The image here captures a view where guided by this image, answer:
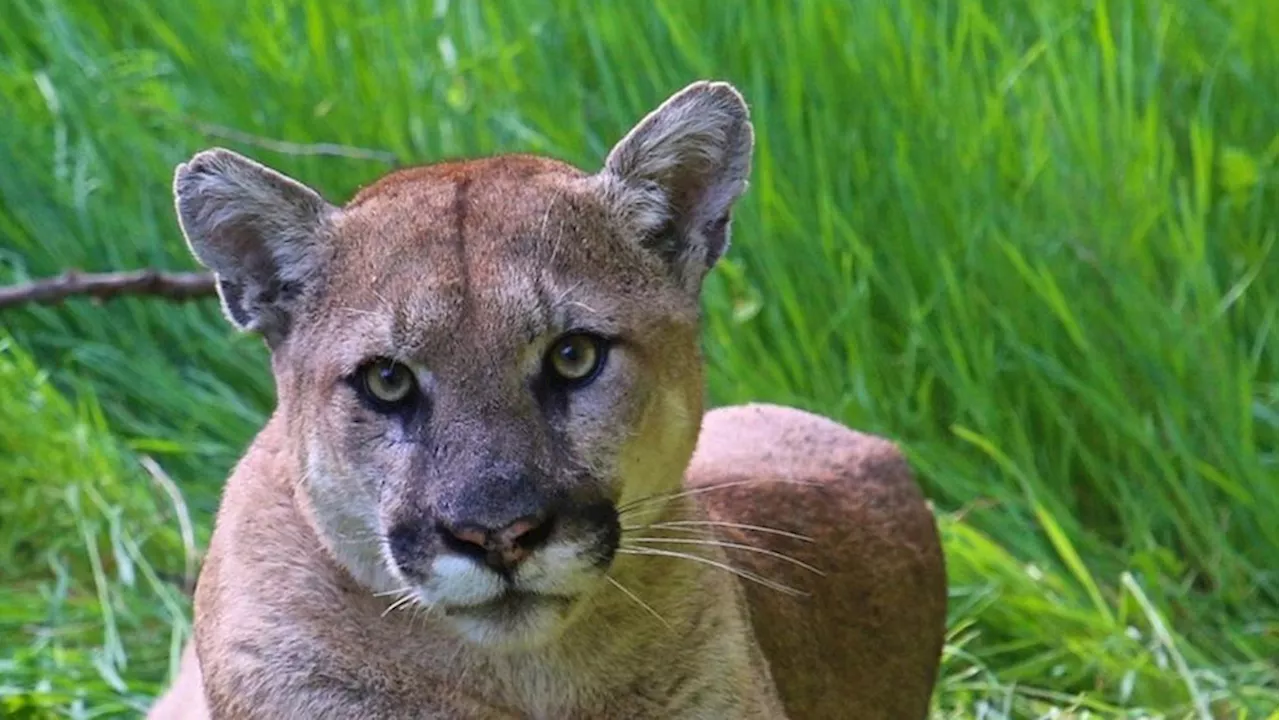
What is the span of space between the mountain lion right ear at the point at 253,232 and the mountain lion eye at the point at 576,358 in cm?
47

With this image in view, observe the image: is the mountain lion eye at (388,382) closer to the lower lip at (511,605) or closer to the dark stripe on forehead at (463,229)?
the dark stripe on forehead at (463,229)

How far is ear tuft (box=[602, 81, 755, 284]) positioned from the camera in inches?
131

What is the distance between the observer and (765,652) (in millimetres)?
3729

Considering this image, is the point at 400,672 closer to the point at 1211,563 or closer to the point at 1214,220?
the point at 1211,563

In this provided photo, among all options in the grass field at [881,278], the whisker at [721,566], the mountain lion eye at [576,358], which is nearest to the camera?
the mountain lion eye at [576,358]

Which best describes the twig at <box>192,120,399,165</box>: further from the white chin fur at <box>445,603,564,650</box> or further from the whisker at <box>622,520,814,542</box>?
the white chin fur at <box>445,603,564,650</box>

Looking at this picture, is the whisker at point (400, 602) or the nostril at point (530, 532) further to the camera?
the whisker at point (400, 602)

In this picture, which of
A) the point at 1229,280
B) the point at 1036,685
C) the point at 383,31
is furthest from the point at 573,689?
the point at 383,31

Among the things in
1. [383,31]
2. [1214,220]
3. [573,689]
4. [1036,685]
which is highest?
[383,31]

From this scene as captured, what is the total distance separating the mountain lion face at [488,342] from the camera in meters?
2.84

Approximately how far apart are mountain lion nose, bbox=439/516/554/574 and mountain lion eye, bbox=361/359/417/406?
0.26 metres

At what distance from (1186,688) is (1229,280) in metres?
1.32

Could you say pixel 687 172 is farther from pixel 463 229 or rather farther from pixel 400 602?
pixel 400 602


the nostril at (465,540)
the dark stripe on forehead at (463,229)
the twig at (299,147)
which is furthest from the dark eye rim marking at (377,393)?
the twig at (299,147)
